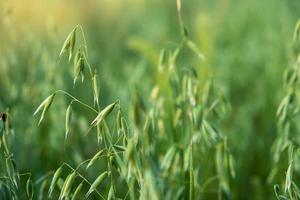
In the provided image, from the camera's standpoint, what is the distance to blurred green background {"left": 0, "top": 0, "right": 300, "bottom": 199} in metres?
2.28

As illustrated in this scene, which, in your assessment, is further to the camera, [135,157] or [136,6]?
[136,6]

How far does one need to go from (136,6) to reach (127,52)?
101cm

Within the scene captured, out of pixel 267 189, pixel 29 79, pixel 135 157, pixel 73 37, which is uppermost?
pixel 73 37

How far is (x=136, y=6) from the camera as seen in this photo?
473 centimetres

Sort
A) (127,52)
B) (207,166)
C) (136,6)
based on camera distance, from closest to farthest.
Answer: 1. (207,166)
2. (127,52)
3. (136,6)

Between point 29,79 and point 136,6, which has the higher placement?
point 29,79

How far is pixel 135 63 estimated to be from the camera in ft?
11.5

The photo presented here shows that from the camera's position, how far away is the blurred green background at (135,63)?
7.47 feet

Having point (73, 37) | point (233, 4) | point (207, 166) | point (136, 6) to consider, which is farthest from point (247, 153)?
point (136, 6)

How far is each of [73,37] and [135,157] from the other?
0.37m

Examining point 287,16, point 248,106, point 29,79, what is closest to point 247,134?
point 248,106

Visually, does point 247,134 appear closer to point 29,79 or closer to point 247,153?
point 247,153

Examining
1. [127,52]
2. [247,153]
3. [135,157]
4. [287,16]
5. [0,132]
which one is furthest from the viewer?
[127,52]

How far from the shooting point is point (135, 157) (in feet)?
4.07
